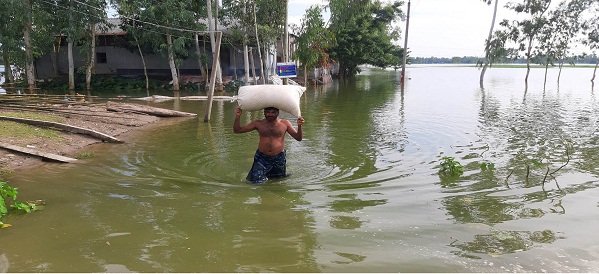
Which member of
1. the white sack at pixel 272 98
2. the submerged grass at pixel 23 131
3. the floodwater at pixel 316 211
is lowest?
the floodwater at pixel 316 211

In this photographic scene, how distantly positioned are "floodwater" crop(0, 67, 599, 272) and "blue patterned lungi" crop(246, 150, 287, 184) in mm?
154

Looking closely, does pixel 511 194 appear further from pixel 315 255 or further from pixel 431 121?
pixel 431 121

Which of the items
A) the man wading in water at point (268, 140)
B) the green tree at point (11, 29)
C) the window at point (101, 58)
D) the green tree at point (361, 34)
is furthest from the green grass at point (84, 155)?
the window at point (101, 58)

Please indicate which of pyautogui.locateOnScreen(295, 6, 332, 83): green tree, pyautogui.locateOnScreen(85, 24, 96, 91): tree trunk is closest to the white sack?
pyautogui.locateOnScreen(295, 6, 332, 83): green tree

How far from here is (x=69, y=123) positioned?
1082cm

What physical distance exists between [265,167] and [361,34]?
3404 centimetres

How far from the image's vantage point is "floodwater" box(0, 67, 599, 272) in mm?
3660

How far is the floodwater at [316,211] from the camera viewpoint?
3.66 meters

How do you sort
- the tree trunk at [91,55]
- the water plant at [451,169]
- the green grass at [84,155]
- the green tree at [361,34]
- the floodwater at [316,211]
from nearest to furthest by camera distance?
the floodwater at [316,211], the water plant at [451,169], the green grass at [84,155], the tree trunk at [91,55], the green tree at [361,34]

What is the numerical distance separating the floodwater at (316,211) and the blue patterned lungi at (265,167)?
154 millimetres

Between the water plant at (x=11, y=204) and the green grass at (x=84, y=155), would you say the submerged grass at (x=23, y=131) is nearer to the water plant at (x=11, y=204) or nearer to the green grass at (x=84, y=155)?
the green grass at (x=84, y=155)

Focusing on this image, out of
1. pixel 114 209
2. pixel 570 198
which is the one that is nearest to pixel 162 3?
pixel 114 209

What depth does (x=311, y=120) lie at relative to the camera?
14109mm

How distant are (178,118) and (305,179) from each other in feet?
28.5
